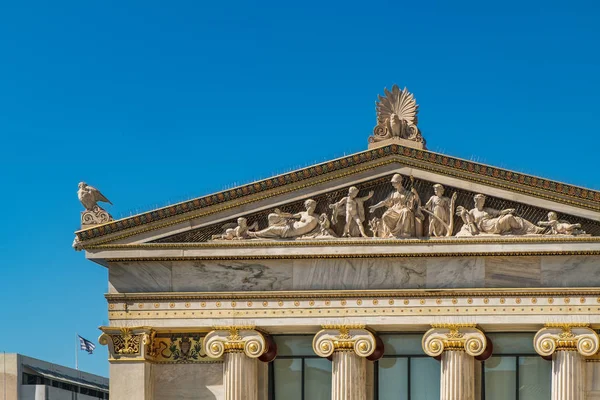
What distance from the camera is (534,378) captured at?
4259 centimetres

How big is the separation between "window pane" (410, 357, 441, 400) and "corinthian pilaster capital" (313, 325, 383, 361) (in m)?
1.30

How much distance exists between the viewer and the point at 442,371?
4222 cm

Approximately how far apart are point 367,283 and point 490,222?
3.89 meters

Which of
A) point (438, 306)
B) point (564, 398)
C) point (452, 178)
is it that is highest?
point (452, 178)

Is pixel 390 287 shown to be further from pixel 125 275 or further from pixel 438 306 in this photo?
pixel 125 275

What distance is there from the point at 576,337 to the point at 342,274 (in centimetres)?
680

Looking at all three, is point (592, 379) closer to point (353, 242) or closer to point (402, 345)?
point (402, 345)

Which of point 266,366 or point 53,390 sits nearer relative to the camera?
point 266,366

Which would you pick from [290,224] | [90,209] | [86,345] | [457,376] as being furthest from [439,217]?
[86,345]

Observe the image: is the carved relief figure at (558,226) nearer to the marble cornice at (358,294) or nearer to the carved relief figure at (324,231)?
the marble cornice at (358,294)

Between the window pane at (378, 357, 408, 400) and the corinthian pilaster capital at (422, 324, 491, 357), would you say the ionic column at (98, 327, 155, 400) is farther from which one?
the corinthian pilaster capital at (422, 324, 491, 357)

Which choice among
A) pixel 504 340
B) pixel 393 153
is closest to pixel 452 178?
pixel 393 153

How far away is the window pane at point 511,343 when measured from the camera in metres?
42.7

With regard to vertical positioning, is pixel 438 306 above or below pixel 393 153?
below
